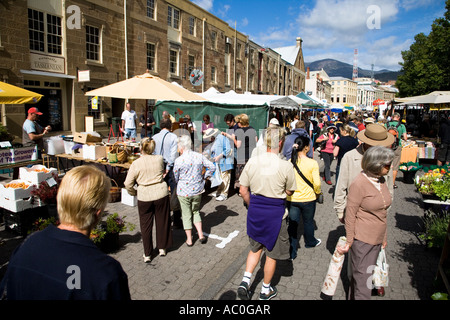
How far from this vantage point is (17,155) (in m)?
7.01

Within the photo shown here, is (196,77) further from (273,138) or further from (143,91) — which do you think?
(273,138)

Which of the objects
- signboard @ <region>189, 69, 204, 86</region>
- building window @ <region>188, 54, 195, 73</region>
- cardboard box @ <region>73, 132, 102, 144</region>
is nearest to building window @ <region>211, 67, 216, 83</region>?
building window @ <region>188, 54, 195, 73</region>

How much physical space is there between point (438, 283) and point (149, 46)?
20950 millimetres

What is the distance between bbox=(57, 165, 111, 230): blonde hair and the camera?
1578mm

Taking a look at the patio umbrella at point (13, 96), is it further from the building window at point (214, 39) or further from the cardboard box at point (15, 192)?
the building window at point (214, 39)

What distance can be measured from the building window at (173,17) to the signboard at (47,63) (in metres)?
10.0

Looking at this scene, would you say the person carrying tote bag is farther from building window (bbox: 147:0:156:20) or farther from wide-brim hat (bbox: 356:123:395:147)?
building window (bbox: 147:0:156:20)

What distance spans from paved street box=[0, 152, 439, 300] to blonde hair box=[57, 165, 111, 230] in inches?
93.8

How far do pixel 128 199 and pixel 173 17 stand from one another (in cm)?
1973

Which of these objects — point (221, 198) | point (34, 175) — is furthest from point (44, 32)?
point (221, 198)

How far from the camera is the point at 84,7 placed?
15.6m

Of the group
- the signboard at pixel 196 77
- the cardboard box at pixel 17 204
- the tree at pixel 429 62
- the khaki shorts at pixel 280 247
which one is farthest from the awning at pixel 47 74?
the tree at pixel 429 62
